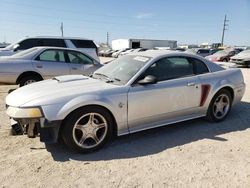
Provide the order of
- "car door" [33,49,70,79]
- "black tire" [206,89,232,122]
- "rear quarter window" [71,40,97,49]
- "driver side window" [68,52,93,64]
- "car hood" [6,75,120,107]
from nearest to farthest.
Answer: "car hood" [6,75,120,107]
"black tire" [206,89,232,122]
"car door" [33,49,70,79]
"driver side window" [68,52,93,64]
"rear quarter window" [71,40,97,49]

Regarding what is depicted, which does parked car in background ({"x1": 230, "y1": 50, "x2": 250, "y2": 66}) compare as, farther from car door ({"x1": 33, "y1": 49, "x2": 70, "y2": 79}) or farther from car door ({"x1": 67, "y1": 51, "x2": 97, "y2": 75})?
car door ({"x1": 33, "y1": 49, "x2": 70, "y2": 79})

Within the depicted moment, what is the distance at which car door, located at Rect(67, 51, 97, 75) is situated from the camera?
7926 mm

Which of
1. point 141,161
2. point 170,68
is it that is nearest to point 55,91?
point 141,161

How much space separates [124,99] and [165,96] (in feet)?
2.51

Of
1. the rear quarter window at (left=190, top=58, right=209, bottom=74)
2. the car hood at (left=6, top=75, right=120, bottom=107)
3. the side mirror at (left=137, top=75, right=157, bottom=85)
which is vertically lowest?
the car hood at (left=6, top=75, right=120, bottom=107)

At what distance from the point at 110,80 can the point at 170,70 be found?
1.08 metres

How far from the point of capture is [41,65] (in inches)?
294

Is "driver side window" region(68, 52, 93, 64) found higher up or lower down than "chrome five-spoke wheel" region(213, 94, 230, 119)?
higher up

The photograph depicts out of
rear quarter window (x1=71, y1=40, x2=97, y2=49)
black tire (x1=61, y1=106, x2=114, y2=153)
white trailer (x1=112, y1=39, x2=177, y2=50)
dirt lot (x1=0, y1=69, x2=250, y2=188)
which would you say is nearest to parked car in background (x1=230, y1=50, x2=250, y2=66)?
rear quarter window (x1=71, y1=40, x2=97, y2=49)

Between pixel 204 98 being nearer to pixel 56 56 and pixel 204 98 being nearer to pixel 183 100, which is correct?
pixel 183 100

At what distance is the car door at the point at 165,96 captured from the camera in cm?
402

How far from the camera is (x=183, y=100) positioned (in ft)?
14.8

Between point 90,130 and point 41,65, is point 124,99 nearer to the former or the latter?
point 90,130

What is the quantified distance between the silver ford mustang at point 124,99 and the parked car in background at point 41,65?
3177 millimetres
